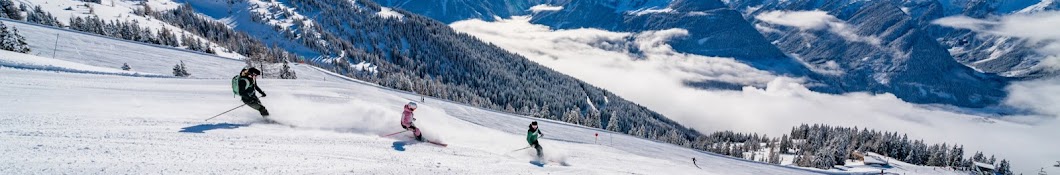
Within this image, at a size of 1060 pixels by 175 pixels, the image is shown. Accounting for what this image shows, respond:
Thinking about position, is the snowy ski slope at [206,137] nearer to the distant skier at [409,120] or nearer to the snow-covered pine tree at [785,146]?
the distant skier at [409,120]

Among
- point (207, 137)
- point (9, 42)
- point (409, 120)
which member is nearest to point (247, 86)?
point (207, 137)

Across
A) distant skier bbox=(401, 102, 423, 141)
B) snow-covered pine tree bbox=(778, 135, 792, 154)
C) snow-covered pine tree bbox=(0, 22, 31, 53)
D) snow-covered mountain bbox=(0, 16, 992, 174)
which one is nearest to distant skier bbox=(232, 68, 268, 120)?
snow-covered mountain bbox=(0, 16, 992, 174)

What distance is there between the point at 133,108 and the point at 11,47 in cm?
2893

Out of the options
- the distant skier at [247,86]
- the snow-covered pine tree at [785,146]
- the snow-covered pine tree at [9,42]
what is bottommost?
the snow-covered pine tree at [785,146]

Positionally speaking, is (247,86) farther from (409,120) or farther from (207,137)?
(409,120)

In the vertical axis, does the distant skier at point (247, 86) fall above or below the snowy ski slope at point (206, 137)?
above

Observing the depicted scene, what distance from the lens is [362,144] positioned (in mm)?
16797

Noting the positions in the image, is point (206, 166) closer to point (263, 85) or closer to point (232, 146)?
point (232, 146)

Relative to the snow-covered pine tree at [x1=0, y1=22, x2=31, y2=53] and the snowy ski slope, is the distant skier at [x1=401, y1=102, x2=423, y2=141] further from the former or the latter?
the snow-covered pine tree at [x1=0, y1=22, x2=31, y2=53]

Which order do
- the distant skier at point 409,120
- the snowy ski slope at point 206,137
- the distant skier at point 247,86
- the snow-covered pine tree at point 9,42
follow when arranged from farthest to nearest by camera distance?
1. the snow-covered pine tree at point 9,42
2. the distant skier at point 409,120
3. the distant skier at point 247,86
4. the snowy ski slope at point 206,137

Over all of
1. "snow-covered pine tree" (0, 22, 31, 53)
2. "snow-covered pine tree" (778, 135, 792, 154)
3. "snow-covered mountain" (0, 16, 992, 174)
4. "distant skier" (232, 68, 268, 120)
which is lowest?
"snow-covered pine tree" (778, 135, 792, 154)

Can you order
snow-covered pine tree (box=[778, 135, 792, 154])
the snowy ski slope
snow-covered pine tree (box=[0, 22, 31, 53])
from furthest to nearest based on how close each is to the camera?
1. snow-covered pine tree (box=[778, 135, 792, 154])
2. snow-covered pine tree (box=[0, 22, 31, 53])
3. the snowy ski slope

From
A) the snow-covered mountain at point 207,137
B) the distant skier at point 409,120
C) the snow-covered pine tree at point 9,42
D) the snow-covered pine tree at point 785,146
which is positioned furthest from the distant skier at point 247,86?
the snow-covered pine tree at point 785,146

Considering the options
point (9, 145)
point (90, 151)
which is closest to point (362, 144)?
point (90, 151)
